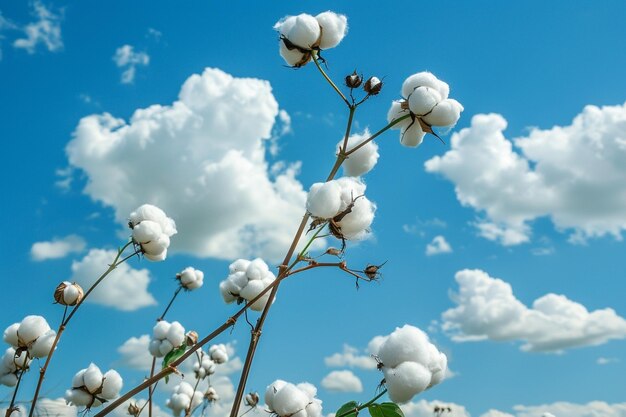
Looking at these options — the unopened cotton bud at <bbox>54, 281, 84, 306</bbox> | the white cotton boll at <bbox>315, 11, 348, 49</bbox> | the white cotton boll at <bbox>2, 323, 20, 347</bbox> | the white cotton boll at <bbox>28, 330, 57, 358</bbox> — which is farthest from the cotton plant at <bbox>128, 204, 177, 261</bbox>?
the white cotton boll at <bbox>315, 11, 348, 49</bbox>

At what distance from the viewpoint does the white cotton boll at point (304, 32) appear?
265cm

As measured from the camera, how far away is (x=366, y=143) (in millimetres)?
2615

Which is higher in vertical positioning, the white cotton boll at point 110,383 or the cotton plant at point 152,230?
the cotton plant at point 152,230

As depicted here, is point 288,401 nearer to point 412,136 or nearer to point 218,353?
point 412,136

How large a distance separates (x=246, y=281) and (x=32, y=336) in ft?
4.07

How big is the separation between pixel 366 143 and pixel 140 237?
4.17 ft

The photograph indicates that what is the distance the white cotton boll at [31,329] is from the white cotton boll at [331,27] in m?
2.23

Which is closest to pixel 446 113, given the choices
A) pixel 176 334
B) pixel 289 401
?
pixel 289 401

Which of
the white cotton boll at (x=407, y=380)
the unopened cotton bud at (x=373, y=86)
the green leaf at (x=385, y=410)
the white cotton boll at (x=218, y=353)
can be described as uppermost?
the white cotton boll at (x=218, y=353)

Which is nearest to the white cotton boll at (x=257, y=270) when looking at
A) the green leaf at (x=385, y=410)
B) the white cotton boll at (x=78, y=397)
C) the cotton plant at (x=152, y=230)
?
the cotton plant at (x=152, y=230)

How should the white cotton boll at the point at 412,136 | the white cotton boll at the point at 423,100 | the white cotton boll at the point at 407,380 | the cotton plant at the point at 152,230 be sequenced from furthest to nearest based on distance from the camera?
the cotton plant at the point at 152,230 < the white cotton boll at the point at 412,136 < the white cotton boll at the point at 423,100 < the white cotton boll at the point at 407,380

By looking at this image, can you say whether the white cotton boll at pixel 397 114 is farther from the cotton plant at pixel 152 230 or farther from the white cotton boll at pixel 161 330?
the white cotton boll at pixel 161 330

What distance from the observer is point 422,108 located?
253 cm

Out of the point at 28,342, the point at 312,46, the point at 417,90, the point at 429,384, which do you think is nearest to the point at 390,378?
the point at 429,384
